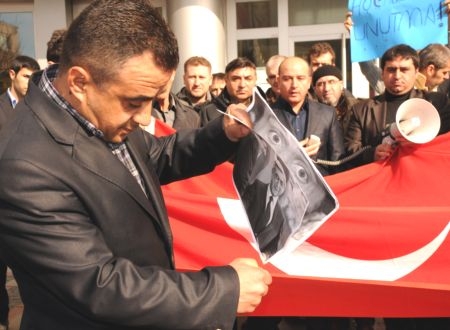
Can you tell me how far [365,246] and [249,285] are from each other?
1.60m

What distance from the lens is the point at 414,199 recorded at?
293 cm

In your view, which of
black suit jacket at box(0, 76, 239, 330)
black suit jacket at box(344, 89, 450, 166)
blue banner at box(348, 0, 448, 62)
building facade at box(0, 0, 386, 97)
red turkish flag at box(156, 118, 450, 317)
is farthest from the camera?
building facade at box(0, 0, 386, 97)

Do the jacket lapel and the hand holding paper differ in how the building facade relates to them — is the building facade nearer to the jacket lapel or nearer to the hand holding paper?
the hand holding paper

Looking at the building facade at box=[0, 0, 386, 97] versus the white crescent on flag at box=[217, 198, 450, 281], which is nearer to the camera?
the white crescent on flag at box=[217, 198, 450, 281]

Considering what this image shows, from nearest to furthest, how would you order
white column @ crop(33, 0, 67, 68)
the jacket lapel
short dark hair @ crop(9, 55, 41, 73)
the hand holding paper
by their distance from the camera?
the jacket lapel, the hand holding paper, short dark hair @ crop(9, 55, 41, 73), white column @ crop(33, 0, 67, 68)

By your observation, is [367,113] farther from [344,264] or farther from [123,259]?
[123,259]

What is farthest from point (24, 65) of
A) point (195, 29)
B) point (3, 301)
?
point (195, 29)

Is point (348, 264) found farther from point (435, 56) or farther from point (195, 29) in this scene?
point (195, 29)

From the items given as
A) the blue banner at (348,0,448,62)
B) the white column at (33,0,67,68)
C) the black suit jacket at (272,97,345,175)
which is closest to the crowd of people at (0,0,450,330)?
the black suit jacket at (272,97,345,175)

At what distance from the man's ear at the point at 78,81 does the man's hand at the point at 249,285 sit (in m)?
0.52

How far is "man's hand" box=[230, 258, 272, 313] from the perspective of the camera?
127 cm

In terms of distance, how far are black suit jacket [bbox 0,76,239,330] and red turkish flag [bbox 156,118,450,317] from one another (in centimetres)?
142

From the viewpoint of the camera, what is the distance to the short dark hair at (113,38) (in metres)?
1.22

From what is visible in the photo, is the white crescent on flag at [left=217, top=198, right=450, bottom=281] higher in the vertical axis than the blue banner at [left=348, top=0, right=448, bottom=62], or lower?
lower
